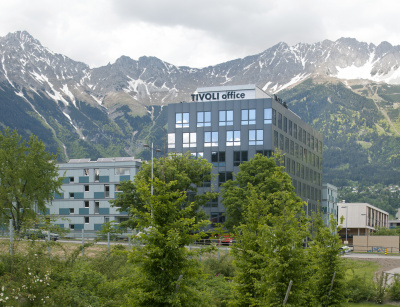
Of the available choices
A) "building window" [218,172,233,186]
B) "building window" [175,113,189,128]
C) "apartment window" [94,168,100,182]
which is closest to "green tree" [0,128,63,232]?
"building window" [218,172,233,186]

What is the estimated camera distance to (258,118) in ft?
299

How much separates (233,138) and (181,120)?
9.63m

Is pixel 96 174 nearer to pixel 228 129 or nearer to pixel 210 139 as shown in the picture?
pixel 210 139

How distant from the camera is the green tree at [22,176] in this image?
160 ft

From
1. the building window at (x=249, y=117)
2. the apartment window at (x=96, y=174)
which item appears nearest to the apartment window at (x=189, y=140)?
the building window at (x=249, y=117)

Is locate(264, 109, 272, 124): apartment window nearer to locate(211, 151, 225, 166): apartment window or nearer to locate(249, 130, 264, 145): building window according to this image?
locate(249, 130, 264, 145): building window

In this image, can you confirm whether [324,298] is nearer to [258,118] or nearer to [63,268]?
[63,268]

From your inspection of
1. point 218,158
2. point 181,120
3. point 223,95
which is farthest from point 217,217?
point 223,95

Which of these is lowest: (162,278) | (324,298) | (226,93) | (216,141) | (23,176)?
(324,298)

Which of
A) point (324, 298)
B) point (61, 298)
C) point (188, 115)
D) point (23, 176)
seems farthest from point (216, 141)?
point (61, 298)

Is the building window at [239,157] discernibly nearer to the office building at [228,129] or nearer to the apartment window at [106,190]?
the office building at [228,129]

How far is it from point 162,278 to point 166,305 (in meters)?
0.90

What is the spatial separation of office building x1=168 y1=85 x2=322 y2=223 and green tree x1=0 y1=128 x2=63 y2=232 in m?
41.1

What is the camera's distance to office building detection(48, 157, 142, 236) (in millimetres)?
100875
